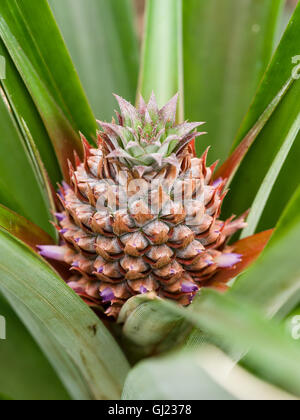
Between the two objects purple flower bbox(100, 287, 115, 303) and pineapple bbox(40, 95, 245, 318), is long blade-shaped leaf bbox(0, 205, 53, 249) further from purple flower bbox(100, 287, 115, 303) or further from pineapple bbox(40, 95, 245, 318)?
purple flower bbox(100, 287, 115, 303)

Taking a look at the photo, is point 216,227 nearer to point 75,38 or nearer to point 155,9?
point 155,9

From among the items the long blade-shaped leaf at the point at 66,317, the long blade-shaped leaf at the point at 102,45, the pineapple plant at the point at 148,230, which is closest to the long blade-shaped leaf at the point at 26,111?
the pineapple plant at the point at 148,230

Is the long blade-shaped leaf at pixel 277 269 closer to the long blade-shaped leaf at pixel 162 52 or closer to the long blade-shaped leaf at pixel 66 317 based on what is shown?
the long blade-shaped leaf at pixel 66 317

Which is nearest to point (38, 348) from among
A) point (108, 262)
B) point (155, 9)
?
point (108, 262)

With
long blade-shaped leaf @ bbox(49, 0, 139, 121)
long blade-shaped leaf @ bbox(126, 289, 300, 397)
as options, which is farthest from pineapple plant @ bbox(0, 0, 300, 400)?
long blade-shaped leaf @ bbox(49, 0, 139, 121)

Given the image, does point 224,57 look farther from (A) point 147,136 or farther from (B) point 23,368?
(B) point 23,368
